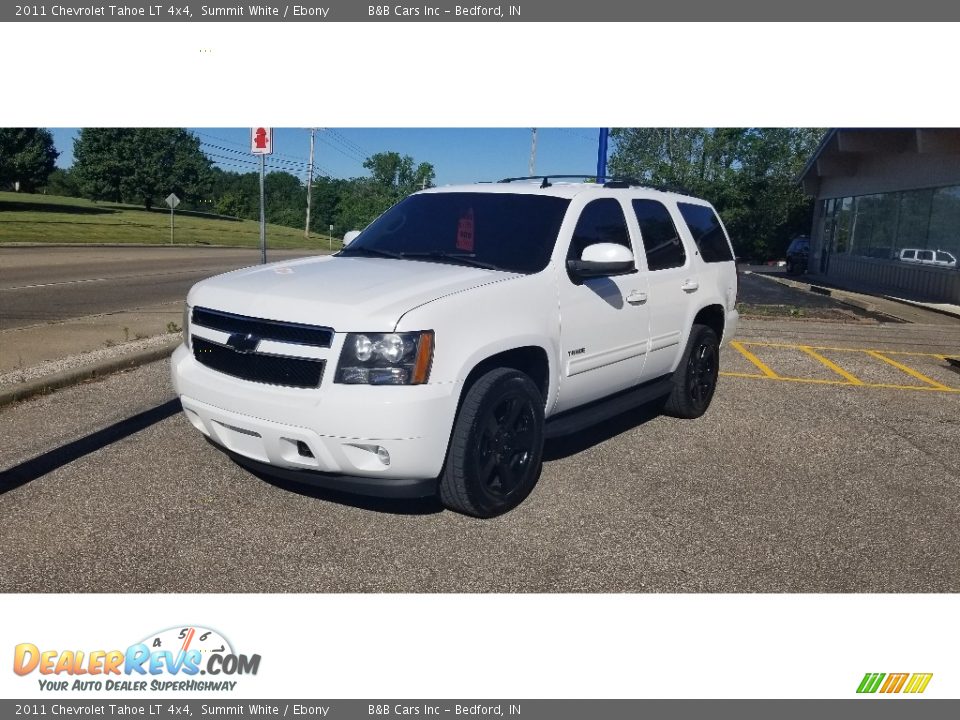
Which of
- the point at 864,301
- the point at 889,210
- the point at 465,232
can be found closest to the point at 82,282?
the point at 465,232

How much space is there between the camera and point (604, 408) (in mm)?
5152

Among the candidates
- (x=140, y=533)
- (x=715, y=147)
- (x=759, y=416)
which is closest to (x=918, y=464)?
(x=759, y=416)

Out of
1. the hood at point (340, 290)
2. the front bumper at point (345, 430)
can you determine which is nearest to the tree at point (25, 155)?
the hood at point (340, 290)

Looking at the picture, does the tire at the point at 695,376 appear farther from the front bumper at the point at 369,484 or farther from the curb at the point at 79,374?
the curb at the point at 79,374

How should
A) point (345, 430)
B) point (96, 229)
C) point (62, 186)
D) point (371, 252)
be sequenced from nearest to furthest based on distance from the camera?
point (345, 430) → point (371, 252) → point (96, 229) → point (62, 186)

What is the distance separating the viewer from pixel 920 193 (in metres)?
20.4

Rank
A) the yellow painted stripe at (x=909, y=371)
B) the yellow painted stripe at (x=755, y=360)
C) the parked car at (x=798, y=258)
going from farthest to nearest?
the parked car at (x=798, y=258)
the yellow painted stripe at (x=755, y=360)
the yellow painted stripe at (x=909, y=371)

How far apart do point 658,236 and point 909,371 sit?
538cm

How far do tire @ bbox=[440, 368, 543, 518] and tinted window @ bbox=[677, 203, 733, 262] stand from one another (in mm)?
2849

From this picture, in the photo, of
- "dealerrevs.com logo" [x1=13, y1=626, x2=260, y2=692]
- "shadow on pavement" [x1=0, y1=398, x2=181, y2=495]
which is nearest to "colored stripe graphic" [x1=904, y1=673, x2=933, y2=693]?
"dealerrevs.com logo" [x1=13, y1=626, x2=260, y2=692]

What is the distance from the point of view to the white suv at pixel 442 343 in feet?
11.9

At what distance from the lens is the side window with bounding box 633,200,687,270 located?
5.65 meters

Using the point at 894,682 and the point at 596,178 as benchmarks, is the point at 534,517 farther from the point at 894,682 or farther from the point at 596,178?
the point at 596,178

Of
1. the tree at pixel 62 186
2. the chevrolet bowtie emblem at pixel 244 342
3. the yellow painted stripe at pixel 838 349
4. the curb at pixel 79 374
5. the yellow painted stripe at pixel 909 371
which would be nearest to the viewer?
the chevrolet bowtie emblem at pixel 244 342
